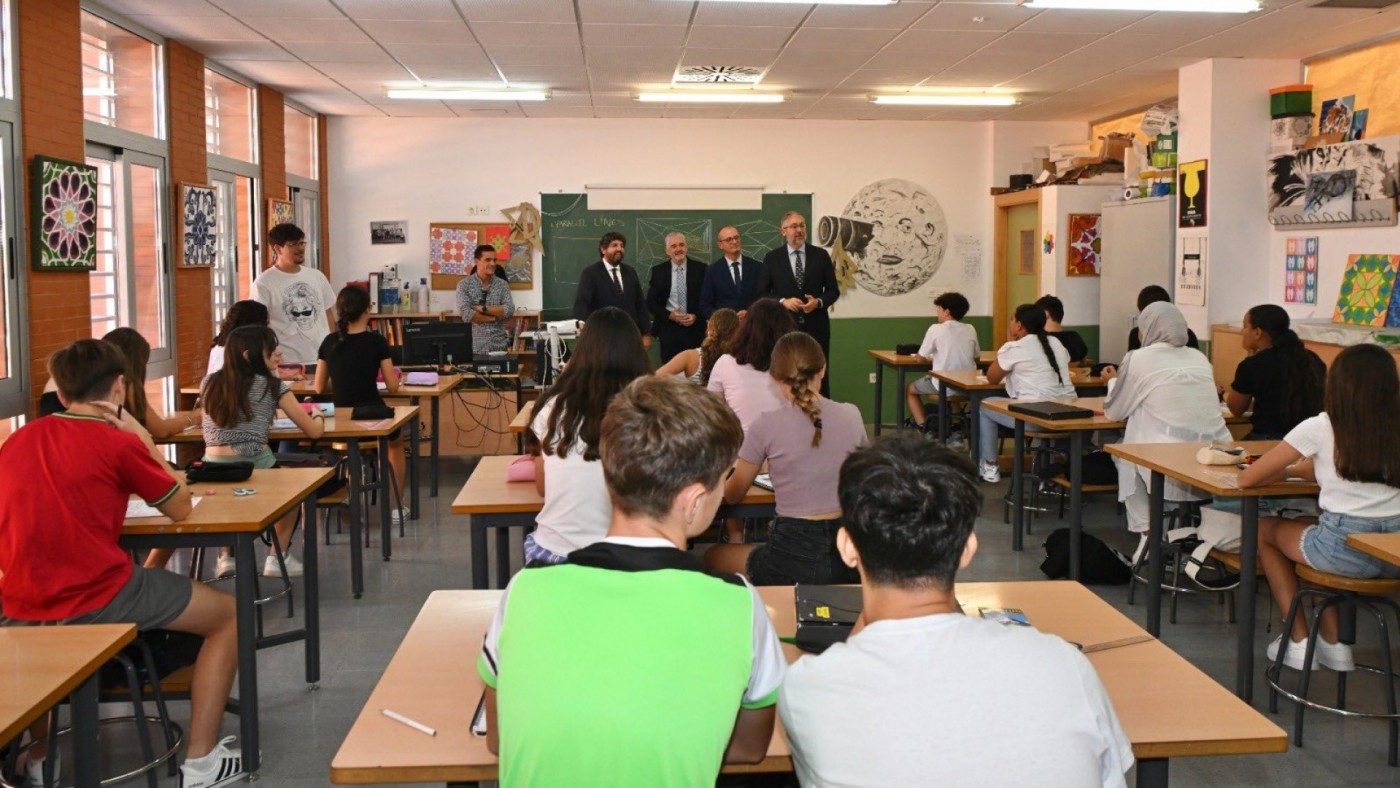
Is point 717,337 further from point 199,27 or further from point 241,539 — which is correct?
point 199,27

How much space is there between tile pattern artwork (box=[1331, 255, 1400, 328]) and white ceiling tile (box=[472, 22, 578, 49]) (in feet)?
16.2

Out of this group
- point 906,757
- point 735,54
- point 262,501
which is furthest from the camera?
point 735,54

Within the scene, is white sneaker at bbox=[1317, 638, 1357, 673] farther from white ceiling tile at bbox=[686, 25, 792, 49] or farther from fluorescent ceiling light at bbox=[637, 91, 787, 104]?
fluorescent ceiling light at bbox=[637, 91, 787, 104]

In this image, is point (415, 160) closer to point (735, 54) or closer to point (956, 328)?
point (735, 54)

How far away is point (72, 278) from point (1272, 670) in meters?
5.81

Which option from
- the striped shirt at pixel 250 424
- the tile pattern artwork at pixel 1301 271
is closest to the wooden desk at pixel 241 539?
the striped shirt at pixel 250 424

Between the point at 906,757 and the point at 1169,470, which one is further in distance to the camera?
the point at 1169,470

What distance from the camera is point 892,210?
11484mm

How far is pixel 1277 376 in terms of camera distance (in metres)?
5.41

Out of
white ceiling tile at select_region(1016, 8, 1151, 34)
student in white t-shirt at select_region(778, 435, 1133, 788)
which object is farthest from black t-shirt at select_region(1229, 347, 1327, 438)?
student in white t-shirt at select_region(778, 435, 1133, 788)

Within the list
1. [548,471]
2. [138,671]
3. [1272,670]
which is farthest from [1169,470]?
[138,671]

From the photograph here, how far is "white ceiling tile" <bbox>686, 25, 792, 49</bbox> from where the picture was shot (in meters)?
6.89

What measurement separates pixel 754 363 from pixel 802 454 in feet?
3.63

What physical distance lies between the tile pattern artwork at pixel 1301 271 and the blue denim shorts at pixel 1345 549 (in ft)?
14.4
